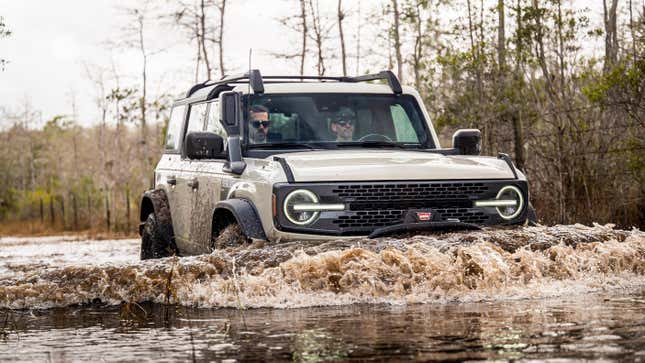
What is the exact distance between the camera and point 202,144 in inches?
348

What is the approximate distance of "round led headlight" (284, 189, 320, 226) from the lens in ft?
25.9

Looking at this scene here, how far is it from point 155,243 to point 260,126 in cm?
219

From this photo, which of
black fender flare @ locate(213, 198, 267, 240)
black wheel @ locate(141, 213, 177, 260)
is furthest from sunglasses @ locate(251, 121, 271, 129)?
black wheel @ locate(141, 213, 177, 260)

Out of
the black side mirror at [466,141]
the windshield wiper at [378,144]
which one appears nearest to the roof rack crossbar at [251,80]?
the windshield wiper at [378,144]

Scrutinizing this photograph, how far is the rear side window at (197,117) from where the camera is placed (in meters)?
10.2

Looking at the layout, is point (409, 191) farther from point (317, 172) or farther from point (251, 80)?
point (251, 80)

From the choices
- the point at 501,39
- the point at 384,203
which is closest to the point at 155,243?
the point at 384,203

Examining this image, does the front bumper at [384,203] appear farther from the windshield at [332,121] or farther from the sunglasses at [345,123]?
the sunglasses at [345,123]

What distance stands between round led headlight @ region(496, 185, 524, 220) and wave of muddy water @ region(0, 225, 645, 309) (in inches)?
10.7

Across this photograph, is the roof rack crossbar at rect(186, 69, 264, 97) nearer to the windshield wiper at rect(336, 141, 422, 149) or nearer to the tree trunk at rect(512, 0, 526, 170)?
the windshield wiper at rect(336, 141, 422, 149)

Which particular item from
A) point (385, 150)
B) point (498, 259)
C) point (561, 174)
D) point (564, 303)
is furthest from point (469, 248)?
point (561, 174)

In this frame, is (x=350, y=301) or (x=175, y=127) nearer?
(x=350, y=301)

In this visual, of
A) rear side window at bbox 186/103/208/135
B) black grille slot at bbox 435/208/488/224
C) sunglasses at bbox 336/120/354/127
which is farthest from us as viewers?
rear side window at bbox 186/103/208/135

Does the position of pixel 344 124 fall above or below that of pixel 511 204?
above
